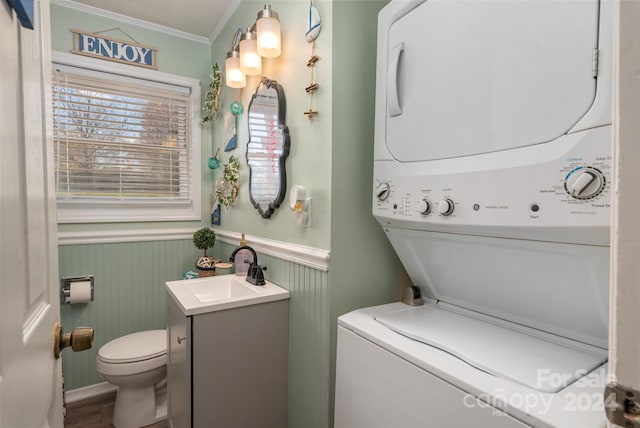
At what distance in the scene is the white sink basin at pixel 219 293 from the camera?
1455 millimetres

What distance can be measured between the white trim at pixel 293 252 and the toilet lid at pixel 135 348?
32.1 inches

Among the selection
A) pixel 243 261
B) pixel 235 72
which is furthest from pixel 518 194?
pixel 235 72

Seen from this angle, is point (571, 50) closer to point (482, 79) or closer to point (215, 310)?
point (482, 79)

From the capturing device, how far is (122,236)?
2.45 meters

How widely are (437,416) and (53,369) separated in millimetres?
868

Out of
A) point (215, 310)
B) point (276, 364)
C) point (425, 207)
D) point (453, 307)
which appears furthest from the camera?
point (276, 364)

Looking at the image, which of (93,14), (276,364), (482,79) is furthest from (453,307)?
(93,14)

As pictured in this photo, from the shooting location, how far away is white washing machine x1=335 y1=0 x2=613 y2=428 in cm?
72

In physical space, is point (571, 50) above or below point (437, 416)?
above

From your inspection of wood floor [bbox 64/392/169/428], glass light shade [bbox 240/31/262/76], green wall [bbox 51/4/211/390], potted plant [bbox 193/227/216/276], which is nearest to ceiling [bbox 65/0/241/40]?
green wall [bbox 51/4/211/390]

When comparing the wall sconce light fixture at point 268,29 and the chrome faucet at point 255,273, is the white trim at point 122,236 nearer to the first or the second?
the chrome faucet at point 255,273

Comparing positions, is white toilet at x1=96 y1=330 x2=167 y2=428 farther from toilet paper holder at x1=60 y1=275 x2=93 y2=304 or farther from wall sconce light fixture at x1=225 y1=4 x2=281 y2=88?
wall sconce light fixture at x1=225 y1=4 x2=281 y2=88

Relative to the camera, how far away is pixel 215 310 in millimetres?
1454

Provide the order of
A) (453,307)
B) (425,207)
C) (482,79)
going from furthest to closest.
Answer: (453,307)
(425,207)
(482,79)
